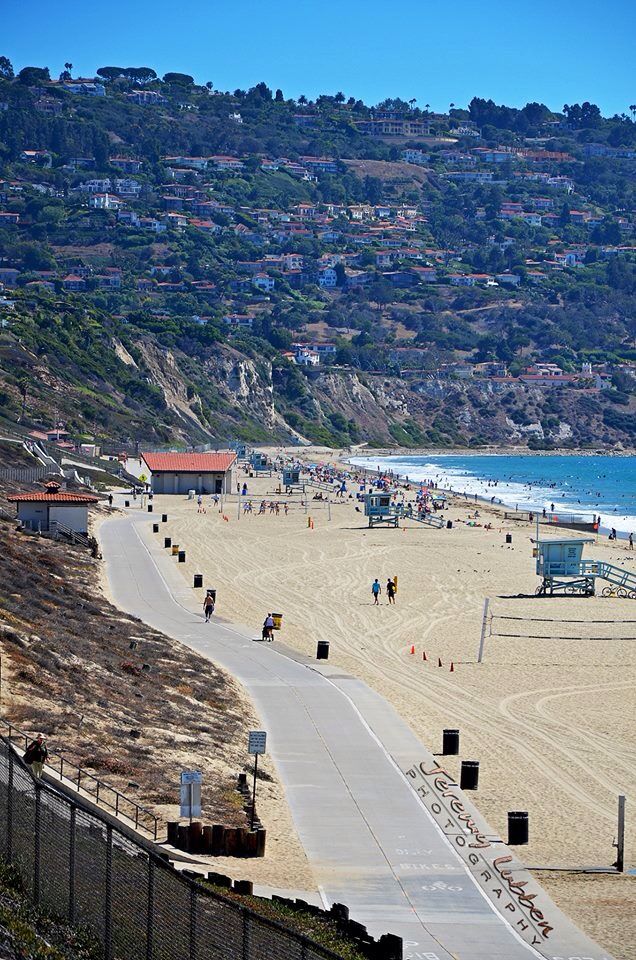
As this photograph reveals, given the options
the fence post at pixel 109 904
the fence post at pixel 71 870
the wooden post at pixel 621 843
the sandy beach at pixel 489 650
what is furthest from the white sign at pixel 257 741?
the fence post at pixel 109 904

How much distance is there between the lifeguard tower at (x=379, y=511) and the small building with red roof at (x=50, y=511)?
60.1 feet

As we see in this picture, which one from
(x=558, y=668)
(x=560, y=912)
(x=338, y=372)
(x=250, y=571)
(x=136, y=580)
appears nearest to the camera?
(x=560, y=912)

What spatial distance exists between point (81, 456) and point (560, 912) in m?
64.6

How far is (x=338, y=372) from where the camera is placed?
546 ft

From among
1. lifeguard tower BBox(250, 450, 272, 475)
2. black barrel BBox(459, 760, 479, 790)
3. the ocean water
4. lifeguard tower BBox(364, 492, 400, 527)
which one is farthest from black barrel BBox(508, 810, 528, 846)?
lifeguard tower BBox(250, 450, 272, 475)

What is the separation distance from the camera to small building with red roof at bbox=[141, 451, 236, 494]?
70.0 metres

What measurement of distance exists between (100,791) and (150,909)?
4.96m

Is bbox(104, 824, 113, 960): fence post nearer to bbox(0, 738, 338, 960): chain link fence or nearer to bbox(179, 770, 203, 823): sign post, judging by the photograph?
bbox(0, 738, 338, 960): chain link fence

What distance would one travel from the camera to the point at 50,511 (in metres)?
42.2

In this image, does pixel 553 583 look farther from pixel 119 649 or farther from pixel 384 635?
pixel 119 649

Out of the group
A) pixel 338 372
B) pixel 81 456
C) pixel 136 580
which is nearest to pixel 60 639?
pixel 136 580

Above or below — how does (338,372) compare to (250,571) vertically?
above

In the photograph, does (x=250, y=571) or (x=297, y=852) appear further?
(x=250, y=571)

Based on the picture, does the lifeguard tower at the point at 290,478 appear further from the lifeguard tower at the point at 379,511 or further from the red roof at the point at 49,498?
the red roof at the point at 49,498
